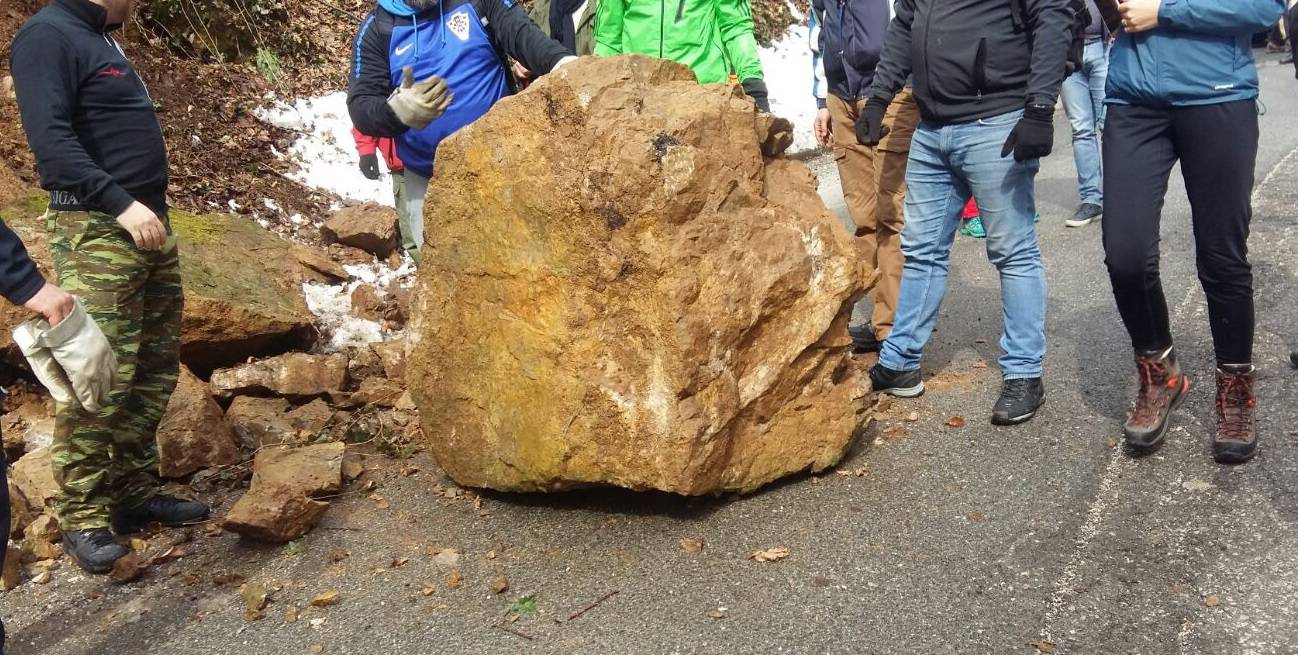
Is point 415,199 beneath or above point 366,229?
above

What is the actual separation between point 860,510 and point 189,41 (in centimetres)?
690

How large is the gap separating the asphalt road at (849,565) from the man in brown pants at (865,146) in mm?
977

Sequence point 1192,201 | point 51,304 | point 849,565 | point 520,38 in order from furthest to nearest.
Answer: point 520,38
point 1192,201
point 849,565
point 51,304

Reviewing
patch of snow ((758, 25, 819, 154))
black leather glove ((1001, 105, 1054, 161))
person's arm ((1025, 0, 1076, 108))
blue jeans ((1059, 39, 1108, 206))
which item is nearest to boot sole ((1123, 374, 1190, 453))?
black leather glove ((1001, 105, 1054, 161))

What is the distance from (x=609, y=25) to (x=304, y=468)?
8.61ft

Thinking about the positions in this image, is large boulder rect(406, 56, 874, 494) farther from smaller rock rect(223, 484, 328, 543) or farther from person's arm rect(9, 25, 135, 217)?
person's arm rect(9, 25, 135, 217)

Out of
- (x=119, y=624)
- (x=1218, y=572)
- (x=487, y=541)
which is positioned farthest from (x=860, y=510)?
(x=119, y=624)

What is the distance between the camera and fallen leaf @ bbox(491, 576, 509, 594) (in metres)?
3.31

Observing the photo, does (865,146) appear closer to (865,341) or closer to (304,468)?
(865,341)

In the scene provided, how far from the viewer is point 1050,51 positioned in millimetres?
3789

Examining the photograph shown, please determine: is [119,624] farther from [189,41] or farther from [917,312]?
[189,41]

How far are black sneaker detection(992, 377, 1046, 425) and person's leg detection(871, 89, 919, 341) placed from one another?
30.9 inches

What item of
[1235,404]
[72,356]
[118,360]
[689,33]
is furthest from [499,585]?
[689,33]

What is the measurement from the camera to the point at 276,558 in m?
3.69
